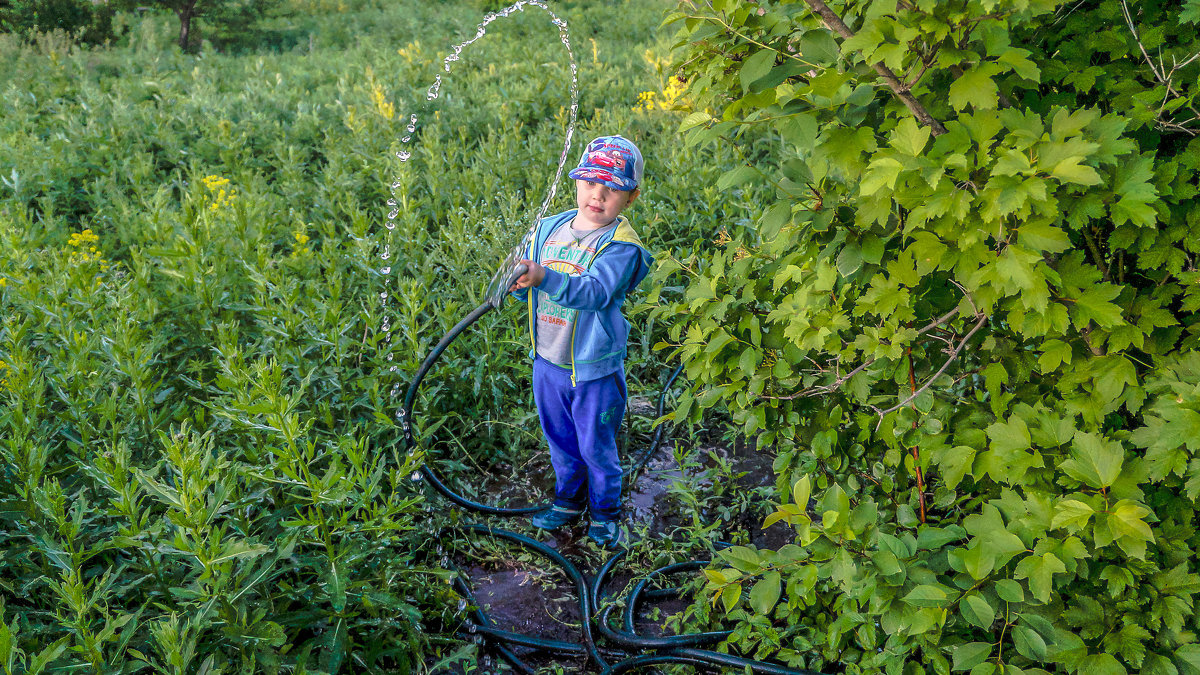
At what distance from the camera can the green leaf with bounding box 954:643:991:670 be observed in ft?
5.69

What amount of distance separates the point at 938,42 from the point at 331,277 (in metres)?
2.71

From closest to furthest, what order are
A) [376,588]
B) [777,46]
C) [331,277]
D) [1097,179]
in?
1. [1097,179]
2. [777,46]
3. [376,588]
4. [331,277]

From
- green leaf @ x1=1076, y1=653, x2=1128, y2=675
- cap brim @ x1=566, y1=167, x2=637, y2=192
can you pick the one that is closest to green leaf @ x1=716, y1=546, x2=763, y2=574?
green leaf @ x1=1076, y1=653, x2=1128, y2=675

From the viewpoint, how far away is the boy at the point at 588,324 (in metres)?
2.88

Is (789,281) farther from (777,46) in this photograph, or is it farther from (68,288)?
(68,288)

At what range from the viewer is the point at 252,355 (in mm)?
3588

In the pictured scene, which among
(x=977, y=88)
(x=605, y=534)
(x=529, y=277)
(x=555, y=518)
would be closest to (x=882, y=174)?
(x=977, y=88)

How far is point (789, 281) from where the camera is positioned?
2.42 meters

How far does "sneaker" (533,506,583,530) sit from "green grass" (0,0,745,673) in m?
0.47

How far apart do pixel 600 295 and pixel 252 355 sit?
1.73 m

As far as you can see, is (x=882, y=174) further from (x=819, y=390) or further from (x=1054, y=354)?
(x=819, y=390)

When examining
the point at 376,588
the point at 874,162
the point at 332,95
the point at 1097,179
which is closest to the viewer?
the point at 1097,179

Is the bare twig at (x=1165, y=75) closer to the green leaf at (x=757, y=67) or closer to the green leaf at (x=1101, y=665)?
the green leaf at (x=757, y=67)

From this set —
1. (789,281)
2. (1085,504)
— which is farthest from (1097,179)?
(789,281)
